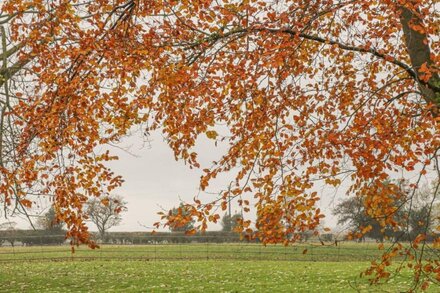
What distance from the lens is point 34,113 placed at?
343 inches

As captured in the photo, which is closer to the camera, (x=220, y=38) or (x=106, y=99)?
(x=220, y=38)

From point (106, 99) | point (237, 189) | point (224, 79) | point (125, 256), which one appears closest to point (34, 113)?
point (106, 99)

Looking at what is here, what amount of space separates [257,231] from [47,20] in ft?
20.7

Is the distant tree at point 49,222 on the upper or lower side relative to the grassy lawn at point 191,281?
upper

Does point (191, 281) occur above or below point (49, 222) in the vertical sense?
below

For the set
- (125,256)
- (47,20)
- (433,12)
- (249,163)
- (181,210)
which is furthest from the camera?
(125,256)

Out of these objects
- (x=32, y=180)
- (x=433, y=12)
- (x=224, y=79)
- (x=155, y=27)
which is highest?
(x=433, y=12)

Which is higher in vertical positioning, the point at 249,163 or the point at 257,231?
the point at 249,163

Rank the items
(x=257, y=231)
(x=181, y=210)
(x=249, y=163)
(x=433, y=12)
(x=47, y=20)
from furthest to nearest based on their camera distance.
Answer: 1. (x=433, y=12)
2. (x=47, y=20)
3. (x=249, y=163)
4. (x=257, y=231)
5. (x=181, y=210)

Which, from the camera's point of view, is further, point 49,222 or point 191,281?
point 191,281

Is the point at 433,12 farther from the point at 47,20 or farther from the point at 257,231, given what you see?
the point at 47,20

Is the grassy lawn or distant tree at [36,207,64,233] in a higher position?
distant tree at [36,207,64,233]

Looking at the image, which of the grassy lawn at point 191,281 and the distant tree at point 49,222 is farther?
the grassy lawn at point 191,281

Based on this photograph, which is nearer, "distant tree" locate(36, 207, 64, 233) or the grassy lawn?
"distant tree" locate(36, 207, 64, 233)
